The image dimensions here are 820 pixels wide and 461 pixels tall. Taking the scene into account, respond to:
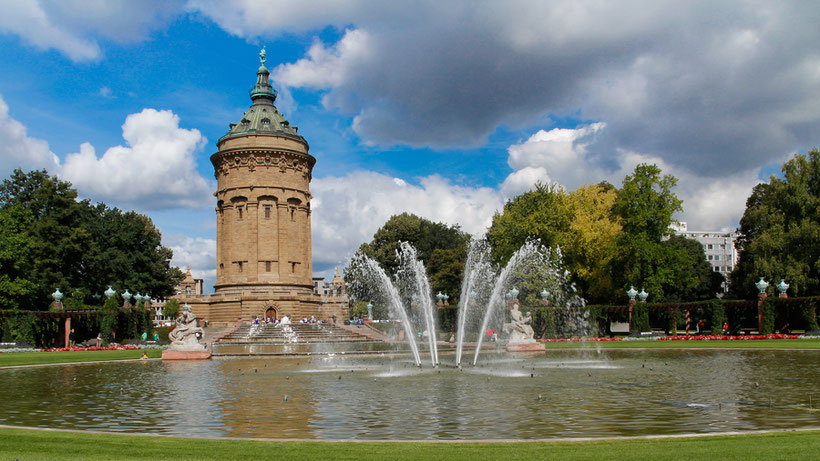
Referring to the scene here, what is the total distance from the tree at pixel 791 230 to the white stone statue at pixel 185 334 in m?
40.8

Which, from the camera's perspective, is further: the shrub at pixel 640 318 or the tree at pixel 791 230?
the tree at pixel 791 230

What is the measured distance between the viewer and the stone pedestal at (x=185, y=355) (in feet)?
100

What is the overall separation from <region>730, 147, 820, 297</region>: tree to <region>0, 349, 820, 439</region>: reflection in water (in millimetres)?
29248

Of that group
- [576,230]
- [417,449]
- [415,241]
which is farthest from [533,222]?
[417,449]

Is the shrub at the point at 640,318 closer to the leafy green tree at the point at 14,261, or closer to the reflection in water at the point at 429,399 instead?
the reflection in water at the point at 429,399

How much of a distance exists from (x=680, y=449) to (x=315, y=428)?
18.5ft

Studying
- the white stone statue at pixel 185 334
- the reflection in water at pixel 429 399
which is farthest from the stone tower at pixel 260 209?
the reflection in water at pixel 429 399

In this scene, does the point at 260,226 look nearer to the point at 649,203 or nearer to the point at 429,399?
the point at 649,203

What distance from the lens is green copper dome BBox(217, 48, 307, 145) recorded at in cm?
7519

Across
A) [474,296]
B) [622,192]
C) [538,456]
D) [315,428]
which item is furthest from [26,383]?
[622,192]

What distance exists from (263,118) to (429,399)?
65.6m

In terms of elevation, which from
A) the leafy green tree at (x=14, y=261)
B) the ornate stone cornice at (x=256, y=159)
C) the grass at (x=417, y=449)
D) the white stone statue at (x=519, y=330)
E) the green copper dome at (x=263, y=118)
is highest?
the green copper dome at (x=263, y=118)

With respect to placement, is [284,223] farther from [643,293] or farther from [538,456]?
[538,456]

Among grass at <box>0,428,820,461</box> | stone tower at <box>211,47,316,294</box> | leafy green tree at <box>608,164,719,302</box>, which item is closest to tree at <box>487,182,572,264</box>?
leafy green tree at <box>608,164,719,302</box>
